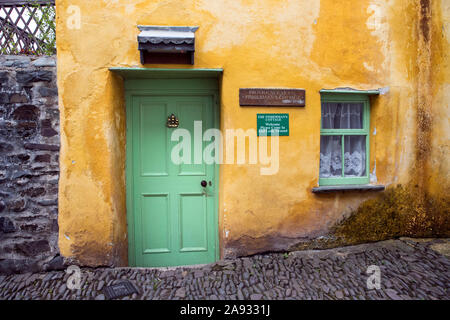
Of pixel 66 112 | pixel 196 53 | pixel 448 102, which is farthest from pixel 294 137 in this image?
pixel 66 112

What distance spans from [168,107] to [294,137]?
63.9 inches

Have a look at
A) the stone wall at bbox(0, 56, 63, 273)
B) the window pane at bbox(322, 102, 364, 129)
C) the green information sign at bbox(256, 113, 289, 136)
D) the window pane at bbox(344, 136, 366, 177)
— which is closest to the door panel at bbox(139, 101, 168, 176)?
the stone wall at bbox(0, 56, 63, 273)

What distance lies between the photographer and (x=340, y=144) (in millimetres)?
3758

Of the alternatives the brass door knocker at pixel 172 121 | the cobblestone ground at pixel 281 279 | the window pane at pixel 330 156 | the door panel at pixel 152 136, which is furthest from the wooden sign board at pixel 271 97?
the cobblestone ground at pixel 281 279

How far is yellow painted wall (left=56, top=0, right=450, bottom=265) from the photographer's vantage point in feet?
10.4

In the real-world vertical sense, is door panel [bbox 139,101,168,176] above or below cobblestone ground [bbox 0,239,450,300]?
above

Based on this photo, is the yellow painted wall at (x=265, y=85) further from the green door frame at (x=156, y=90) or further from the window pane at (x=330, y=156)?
the window pane at (x=330, y=156)

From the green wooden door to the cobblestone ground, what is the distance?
1.38 ft

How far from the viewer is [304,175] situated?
11.6ft

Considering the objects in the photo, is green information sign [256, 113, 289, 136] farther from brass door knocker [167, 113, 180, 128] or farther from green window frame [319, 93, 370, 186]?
brass door knocker [167, 113, 180, 128]

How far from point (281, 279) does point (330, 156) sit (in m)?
1.68

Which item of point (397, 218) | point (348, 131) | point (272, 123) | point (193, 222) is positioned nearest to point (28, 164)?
point (193, 222)

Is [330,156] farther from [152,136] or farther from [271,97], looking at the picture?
[152,136]
